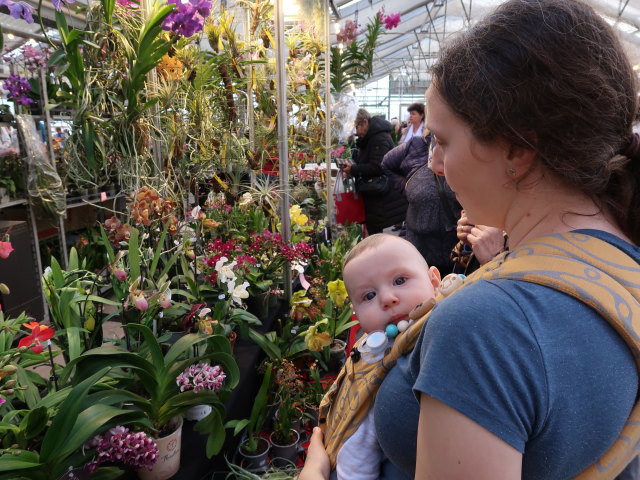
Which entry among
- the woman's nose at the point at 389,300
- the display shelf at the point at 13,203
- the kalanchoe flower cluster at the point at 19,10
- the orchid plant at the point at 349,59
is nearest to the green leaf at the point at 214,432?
the woman's nose at the point at 389,300

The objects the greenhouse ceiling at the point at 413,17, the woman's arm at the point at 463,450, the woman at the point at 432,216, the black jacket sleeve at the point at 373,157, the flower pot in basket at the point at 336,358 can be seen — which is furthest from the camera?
the black jacket sleeve at the point at 373,157

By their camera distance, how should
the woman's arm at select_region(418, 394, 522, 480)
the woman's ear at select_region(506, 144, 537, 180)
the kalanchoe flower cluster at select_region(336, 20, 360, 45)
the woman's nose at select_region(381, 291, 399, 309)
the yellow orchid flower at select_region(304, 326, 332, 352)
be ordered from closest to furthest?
the woman's arm at select_region(418, 394, 522, 480) < the woman's ear at select_region(506, 144, 537, 180) < the woman's nose at select_region(381, 291, 399, 309) < the yellow orchid flower at select_region(304, 326, 332, 352) < the kalanchoe flower cluster at select_region(336, 20, 360, 45)

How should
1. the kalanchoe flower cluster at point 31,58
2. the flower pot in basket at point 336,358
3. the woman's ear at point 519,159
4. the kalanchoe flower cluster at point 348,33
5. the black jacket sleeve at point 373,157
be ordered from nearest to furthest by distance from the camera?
the woman's ear at point 519,159 → the flower pot in basket at point 336,358 → the kalanchoe flower cluster at point 31,58 → the black jacket sleeve at point 373,157 → the kalanchoe flower cluster at point 348,33

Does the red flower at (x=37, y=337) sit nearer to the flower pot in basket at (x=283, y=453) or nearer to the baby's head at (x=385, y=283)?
the baby's head at (x=385, y=283)

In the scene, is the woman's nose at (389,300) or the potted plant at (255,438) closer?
the woman's nose at (389,300)

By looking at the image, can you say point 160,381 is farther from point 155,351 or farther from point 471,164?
point 471,164

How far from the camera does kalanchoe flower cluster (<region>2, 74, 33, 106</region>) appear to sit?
316 cm

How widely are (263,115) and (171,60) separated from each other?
1.26m

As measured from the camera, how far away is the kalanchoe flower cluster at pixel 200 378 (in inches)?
54.9

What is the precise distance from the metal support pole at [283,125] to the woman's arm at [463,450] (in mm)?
2062

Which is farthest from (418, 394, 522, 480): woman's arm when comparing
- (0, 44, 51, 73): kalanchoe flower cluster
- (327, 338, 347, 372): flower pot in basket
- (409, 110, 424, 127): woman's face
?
(409, 110, 424, 127): woman's face

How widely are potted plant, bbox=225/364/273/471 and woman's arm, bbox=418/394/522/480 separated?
1227 mm

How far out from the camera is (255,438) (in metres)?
1.72

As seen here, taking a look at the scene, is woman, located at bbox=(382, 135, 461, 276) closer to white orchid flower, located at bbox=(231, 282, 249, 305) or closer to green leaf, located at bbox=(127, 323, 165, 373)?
white orchid flower, located at bbox=(231, 282, 249, 305)
